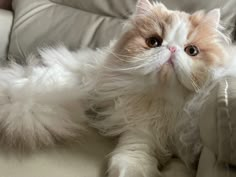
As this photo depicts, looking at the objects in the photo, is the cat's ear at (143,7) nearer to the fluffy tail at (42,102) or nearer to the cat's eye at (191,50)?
the cat's eye at (191,50)

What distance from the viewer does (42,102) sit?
1007 mm

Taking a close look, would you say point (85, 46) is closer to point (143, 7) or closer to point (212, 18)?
point (143, 7)

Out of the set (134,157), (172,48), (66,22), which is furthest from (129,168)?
(66,22)

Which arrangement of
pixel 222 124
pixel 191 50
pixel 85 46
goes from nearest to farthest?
1. pixel 222 124
2. pixel 191 50
3. pixel 85 46

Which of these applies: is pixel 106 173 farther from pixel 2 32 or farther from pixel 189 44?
pixel 2 32

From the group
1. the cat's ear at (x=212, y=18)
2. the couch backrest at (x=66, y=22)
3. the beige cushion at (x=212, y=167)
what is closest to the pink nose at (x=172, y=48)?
the cat's ear at (x=212, y=18)

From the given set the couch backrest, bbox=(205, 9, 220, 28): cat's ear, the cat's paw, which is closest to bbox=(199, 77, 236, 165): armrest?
the cat's paw

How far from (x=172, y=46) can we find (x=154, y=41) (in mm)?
54

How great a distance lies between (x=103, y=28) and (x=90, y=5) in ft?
0.38

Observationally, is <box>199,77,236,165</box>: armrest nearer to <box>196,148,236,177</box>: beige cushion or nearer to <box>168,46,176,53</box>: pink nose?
<box>196,148,236,177</box>: beige cushion

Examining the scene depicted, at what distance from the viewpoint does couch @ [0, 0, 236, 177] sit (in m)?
0.68

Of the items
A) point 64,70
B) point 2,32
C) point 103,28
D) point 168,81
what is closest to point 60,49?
point 64,70

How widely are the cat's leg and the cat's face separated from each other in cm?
14

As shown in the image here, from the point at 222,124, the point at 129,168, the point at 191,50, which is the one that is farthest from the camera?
the point at 191,50
